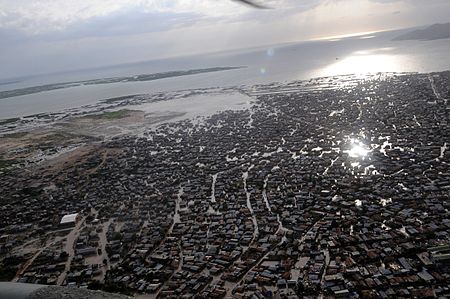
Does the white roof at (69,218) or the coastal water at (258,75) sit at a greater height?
the coastal water at (258,75)

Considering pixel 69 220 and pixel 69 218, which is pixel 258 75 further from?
pixel 69 220

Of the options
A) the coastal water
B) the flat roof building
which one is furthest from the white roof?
the coastal water

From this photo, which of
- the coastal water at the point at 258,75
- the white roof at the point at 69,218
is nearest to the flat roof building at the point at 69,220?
the white roof at the point at 69,218

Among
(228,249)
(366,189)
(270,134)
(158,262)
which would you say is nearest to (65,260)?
(158,262)

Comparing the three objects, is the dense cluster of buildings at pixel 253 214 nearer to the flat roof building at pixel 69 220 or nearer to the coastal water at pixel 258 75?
the flat roof building at pixel 69 220

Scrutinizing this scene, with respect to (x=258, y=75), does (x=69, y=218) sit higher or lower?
lower

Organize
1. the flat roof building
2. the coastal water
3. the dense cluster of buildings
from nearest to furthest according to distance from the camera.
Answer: the dense cluster of buildings < the flat roof building < the coastal water

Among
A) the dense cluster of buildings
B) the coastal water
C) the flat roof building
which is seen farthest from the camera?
the coastal water

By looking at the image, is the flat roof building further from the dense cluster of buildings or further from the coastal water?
the coastal water

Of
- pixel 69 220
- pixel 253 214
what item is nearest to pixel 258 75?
pixel 253 214
